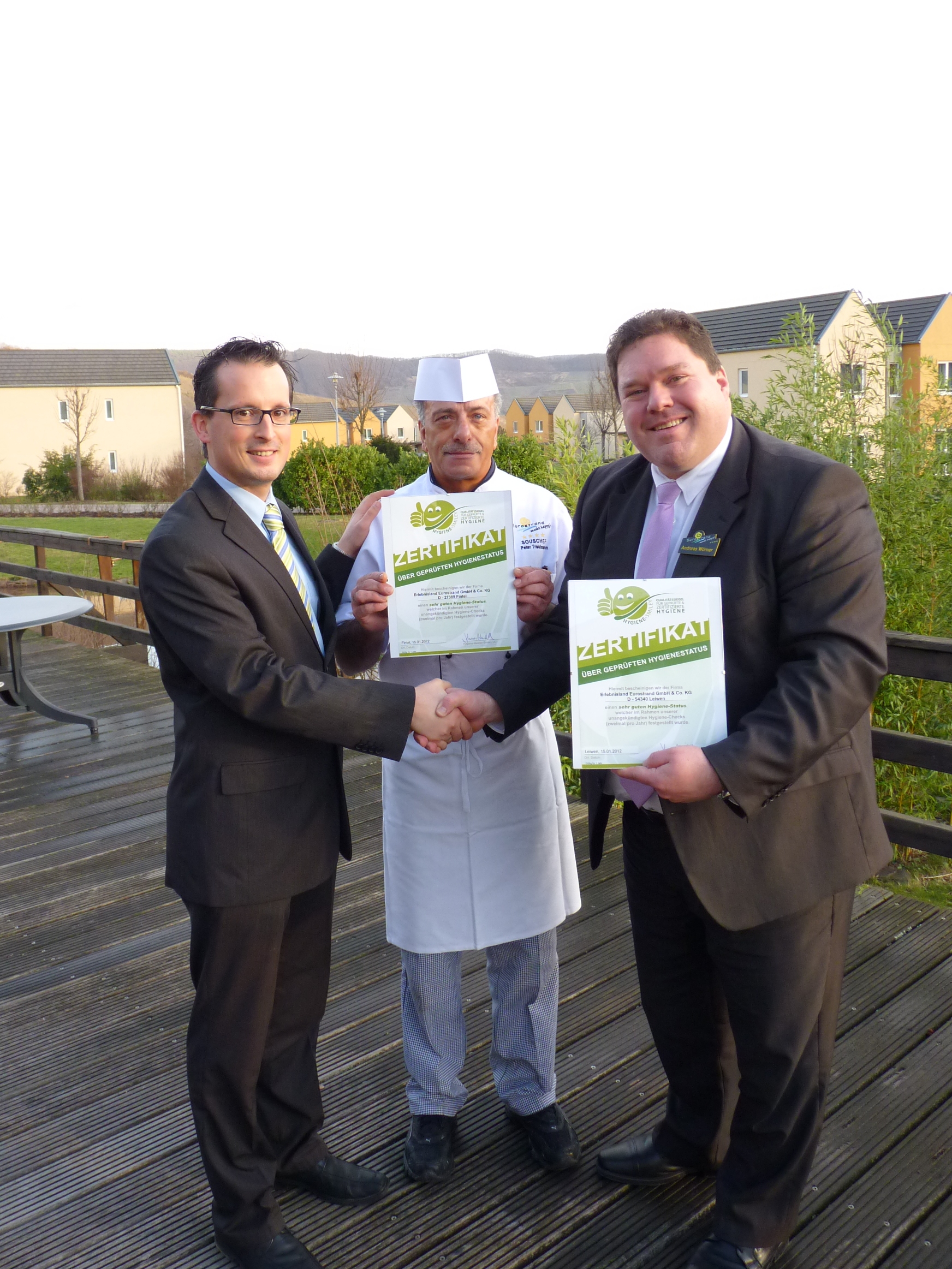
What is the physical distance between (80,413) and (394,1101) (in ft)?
173

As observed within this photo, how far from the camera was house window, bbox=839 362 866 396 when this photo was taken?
4.60 meters

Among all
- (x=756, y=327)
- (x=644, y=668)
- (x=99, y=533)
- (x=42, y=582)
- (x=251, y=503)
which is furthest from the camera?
(x=756, y=327)

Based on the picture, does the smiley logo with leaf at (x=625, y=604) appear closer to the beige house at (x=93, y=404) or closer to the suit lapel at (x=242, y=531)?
the suit lapel at (x=242, y=531)

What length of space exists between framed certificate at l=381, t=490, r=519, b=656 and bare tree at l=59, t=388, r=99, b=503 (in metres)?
51.1

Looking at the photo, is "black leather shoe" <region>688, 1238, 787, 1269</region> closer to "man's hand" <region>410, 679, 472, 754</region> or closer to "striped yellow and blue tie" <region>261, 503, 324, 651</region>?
"man's hand" <region>410, 679, 472, 754</region>

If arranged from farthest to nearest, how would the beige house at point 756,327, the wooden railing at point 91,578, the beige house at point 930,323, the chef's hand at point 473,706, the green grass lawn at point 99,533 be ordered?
the beige house at point 930,323 < the beige house at point 756,327 < the green grass lawn at point 99,533 < the wooden railing at point 91,578 < the chef's hand at point 473,706

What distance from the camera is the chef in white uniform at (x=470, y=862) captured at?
7.32 feet

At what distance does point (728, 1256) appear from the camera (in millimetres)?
1843

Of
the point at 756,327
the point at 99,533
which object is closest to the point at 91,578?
the point at 99,533

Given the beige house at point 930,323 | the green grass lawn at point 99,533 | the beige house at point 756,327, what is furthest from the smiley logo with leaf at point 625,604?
the beige house at point 930,323

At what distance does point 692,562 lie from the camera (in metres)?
1.78

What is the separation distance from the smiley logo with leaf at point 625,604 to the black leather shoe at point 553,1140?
3.93ft

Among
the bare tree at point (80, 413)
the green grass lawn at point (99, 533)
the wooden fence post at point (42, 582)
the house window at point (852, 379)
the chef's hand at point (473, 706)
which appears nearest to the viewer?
the chef's hand at point (473, 706)

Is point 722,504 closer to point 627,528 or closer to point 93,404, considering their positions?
point 627,528
